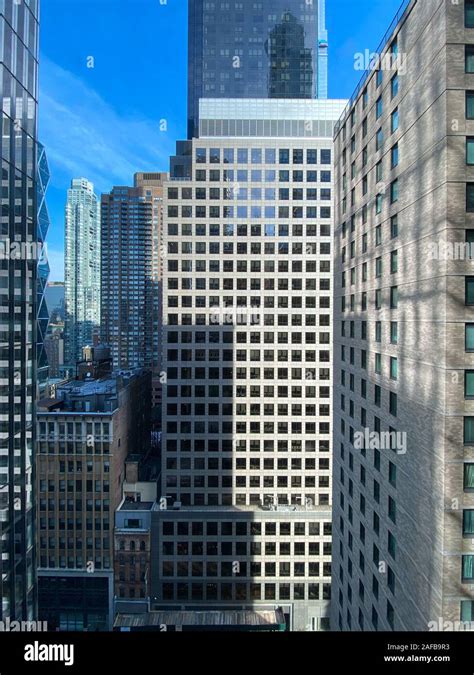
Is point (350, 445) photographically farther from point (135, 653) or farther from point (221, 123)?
point (221, 123)

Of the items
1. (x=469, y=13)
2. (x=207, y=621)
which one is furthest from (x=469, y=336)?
(x=207, y=621)

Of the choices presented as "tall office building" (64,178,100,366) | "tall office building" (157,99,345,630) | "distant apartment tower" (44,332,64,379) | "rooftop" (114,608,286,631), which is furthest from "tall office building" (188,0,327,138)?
"rooftop" (114,608,286,631)

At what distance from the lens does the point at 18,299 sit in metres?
13.8

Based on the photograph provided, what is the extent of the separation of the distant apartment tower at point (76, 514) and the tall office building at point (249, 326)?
5.84 metres

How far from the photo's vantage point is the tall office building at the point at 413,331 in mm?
10891

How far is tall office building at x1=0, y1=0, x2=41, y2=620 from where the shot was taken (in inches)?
501

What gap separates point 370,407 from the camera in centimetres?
1722

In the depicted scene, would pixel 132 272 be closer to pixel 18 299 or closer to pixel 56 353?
pixel 56 353

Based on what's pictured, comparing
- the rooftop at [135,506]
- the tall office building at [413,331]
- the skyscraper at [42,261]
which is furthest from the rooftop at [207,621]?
the skyscraper at [42,261]

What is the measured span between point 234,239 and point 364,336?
2475 centimetres

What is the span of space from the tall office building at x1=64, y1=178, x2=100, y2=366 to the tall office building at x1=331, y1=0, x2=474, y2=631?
178 feet

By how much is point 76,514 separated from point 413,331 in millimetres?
35840

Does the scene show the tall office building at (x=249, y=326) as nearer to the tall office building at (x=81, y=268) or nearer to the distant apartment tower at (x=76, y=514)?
the distant apartment tower at (x=76, y=514)

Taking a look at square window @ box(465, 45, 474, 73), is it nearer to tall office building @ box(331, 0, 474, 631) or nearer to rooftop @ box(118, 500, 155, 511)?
tall office building @ box(331, 0, 474, 631)
